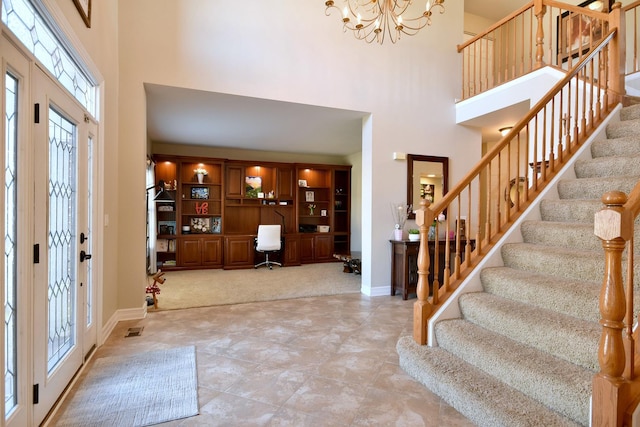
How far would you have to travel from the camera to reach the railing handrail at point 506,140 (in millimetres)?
2457

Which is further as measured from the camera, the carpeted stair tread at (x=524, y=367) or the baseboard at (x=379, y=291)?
the baseboard at (x=379, y=291)

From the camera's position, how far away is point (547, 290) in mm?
2061

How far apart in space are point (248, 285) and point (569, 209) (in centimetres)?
432

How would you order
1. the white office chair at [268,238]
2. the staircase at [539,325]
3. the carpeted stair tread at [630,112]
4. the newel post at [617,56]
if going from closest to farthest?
1. the staircase at [539,325]
2. the carpeted stair tread at [630,112]
3. the newel post at [617,56]
4. the white office chair at [268,238]

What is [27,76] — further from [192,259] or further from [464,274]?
[192,259]

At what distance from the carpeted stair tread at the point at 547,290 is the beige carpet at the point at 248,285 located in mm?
2573

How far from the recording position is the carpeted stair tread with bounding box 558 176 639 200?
7.97 feet

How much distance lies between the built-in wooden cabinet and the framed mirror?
3165mm

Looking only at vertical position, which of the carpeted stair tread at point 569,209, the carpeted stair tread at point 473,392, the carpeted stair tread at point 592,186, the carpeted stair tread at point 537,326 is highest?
the carpeted stair tread at point 592,186

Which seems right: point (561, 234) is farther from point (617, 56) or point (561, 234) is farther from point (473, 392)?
point (617, 56)

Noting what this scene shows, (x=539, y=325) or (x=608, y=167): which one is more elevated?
(x=608, y=167)

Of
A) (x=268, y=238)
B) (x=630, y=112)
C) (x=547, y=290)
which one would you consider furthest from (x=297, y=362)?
(x=268, y=238)

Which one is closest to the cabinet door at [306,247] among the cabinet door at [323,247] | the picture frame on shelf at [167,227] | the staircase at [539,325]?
the cabinet door at [323,247]

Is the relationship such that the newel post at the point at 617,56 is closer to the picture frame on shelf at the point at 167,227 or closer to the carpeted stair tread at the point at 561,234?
the carpeted stair tread at the point at 561,234
